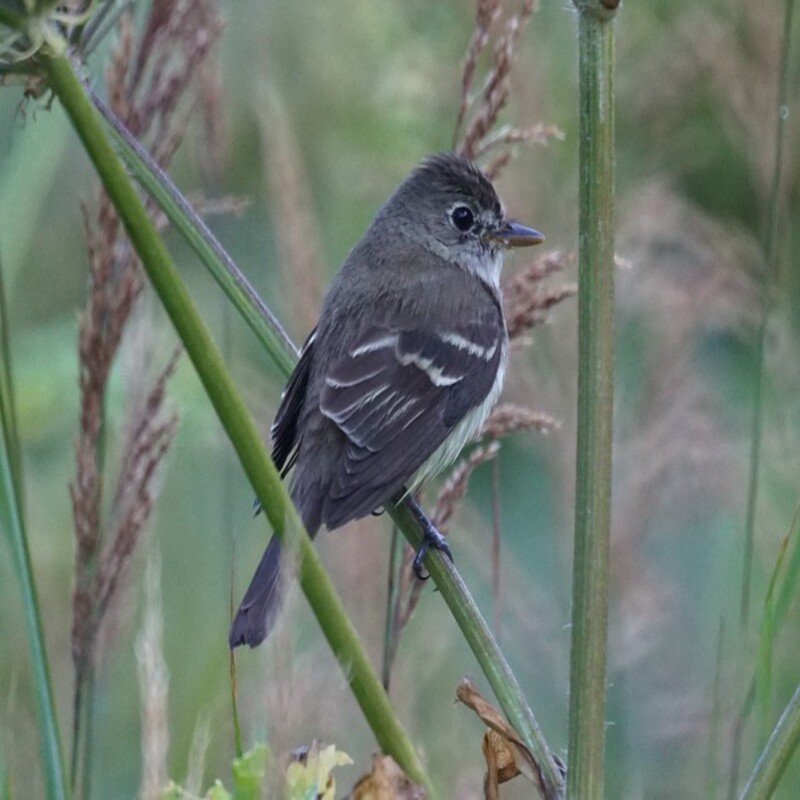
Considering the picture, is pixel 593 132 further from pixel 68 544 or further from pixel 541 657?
pixel 68 544

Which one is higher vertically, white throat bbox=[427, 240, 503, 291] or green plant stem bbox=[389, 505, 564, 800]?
white throat bbox=[427, 240, 503, 291]

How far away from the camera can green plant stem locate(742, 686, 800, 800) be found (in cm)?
150

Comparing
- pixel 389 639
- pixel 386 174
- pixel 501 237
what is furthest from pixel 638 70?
pixel 389 639

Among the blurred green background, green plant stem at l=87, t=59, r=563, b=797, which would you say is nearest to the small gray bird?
the blurred green background

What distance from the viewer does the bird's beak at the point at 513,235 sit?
3.53 meters

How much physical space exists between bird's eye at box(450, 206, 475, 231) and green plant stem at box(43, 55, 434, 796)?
230cm

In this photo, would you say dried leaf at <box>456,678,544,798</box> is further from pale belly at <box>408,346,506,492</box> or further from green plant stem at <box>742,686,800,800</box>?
pale belly at <box>408,346,506,492</box>

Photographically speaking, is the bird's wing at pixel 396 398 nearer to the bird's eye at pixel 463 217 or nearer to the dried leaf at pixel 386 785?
the bird's eye at pixel 463 217

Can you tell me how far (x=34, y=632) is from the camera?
5.07 ft

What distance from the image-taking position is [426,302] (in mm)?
3346

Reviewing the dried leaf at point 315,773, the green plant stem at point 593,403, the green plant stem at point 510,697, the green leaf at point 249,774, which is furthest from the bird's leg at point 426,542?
the green leaf at point 249,774

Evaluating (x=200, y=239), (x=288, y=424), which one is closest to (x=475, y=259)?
(x=288, y=424)

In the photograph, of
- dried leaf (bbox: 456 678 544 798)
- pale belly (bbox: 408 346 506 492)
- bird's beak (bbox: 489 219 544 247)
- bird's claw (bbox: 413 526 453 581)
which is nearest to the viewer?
dried leaf (bbox: 456 678 544 798)

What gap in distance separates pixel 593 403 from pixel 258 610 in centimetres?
73
